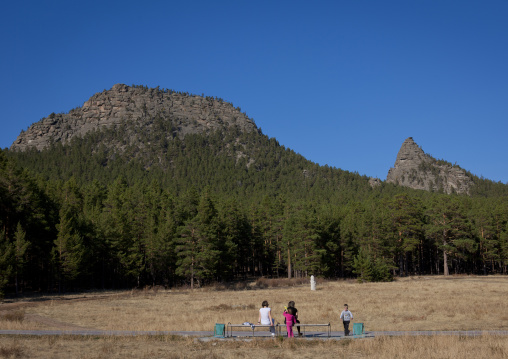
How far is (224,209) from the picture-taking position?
71.1 metres

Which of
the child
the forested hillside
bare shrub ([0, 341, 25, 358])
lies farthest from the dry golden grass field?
the forested hillside

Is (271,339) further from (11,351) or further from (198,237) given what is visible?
(198,237)

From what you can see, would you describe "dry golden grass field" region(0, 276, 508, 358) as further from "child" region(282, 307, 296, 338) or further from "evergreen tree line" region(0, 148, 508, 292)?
"evergreen tree line" region(0, 148, 508, 292)

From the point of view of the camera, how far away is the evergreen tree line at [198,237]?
49250mm

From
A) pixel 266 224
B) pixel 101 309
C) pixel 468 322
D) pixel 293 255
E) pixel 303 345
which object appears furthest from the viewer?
pixel 266 224

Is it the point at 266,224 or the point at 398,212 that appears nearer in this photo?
the point at 398,212

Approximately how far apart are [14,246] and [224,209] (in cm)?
3462

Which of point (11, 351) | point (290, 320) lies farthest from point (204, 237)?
point (11, 351)

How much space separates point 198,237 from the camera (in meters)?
56.3

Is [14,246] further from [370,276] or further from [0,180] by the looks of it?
[370,276]

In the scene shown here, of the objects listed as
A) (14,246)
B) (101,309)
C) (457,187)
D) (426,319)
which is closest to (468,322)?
(426,319)

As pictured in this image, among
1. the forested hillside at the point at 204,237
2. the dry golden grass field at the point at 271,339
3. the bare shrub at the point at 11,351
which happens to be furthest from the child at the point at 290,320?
the forested hillside at the point at 204,237

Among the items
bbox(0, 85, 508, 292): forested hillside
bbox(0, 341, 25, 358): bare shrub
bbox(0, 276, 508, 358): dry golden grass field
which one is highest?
bbox(0, 85, 508, 292): forested hillside

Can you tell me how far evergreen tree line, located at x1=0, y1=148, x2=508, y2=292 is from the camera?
49.2m
